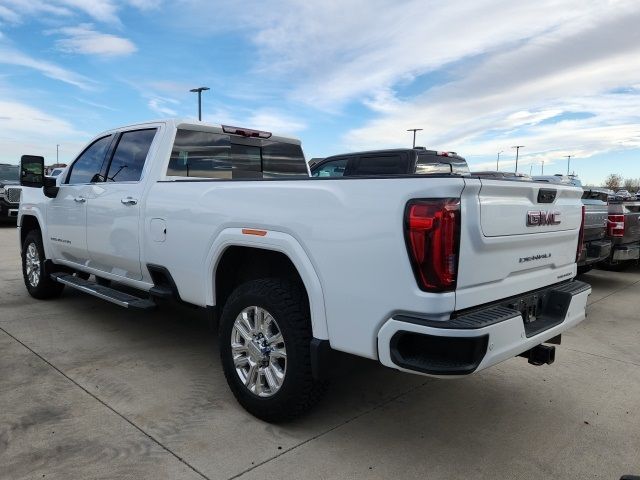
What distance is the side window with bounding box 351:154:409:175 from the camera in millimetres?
8328

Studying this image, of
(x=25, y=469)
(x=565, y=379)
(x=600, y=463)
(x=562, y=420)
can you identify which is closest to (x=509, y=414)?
(x=562, y=420)

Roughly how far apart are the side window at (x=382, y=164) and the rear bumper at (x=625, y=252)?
3.23m

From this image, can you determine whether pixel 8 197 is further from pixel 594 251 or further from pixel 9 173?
pixel 594 251

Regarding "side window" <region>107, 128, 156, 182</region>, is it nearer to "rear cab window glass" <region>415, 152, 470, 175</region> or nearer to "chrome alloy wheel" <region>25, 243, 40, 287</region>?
"chrome alloy wheel" <region>25, 243, 40, 287</region>

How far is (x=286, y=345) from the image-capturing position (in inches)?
118

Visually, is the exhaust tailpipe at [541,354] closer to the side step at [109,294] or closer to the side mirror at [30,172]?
the side step at [109,294]

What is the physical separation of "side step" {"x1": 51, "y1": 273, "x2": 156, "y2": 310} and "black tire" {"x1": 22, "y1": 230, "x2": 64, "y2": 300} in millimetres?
457

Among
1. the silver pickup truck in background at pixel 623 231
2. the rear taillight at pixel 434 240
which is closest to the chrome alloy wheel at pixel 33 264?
the rear taillight at pixel 434 240

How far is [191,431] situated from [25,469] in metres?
0.88

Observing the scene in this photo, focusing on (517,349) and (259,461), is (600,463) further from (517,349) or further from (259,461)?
(259,461)

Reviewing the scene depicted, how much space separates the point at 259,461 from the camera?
9.39ft

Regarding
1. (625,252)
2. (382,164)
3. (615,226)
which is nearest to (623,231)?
(615,226)

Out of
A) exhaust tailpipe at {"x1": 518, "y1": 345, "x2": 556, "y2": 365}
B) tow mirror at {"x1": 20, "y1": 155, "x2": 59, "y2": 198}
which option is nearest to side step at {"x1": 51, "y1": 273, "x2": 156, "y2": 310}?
tow mirror at {"x1": 20, "y1": 155, "x2": 59, "y2": 198}

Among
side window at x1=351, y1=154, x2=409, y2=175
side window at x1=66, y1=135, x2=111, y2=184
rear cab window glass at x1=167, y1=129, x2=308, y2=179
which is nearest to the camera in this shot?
rear cab window glass at x1=167, y1=129, x2=308, y2=179
